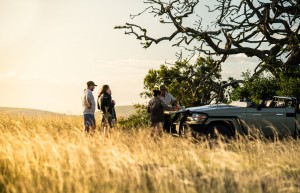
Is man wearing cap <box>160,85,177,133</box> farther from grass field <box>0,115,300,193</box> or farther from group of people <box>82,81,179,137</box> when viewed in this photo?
grass field <box>0,115,300,193</box>

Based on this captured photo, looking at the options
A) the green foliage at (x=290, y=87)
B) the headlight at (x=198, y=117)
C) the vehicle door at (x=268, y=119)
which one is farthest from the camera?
the green foliage at (x=290, y=87)

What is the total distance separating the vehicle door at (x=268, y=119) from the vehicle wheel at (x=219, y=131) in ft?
1.75

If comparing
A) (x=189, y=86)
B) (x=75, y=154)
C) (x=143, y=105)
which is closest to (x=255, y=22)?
(x=189, y=86)

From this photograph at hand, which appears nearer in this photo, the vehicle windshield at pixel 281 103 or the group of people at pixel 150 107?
the vehicle windshield at pixel 281 103

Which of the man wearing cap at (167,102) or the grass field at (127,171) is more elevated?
the man wearing cap at (167,102)

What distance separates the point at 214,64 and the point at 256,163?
15.7m

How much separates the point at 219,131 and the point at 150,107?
6.61ft

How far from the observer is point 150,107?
14430 millimetres

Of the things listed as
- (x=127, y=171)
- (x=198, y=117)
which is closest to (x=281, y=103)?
(x=198, y=117)

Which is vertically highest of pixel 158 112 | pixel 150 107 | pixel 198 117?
pixel 150 107

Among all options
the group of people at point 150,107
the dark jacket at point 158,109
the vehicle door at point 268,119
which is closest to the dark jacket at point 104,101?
the group of people at point 150,107

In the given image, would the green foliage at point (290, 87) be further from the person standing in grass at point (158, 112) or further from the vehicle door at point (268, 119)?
the person standing in grass at point (158, 112)

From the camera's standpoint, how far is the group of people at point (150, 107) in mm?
14227

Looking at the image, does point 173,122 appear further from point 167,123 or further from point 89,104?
point 89,104
